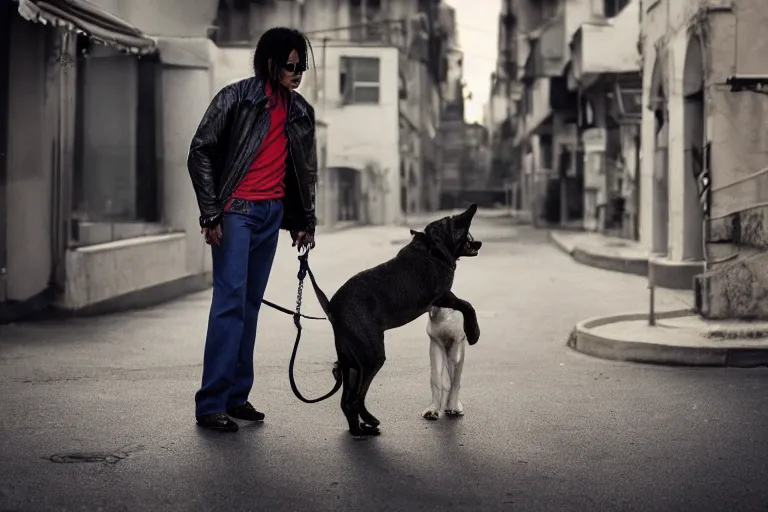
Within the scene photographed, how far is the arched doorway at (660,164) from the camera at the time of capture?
16.5 m

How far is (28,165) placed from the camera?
11156mm

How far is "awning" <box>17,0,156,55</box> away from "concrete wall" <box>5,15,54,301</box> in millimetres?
636

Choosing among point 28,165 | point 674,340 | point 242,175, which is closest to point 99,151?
point 28,165

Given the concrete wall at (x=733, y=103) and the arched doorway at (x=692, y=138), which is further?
the arched doorway at (x=692, y=138)

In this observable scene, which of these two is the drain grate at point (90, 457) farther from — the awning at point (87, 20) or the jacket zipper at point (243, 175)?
the awning at point (87, 20)

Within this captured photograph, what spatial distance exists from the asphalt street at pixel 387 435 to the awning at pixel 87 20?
8.85ft

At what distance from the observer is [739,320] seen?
10.2 meters

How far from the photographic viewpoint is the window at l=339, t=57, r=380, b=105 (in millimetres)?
42375

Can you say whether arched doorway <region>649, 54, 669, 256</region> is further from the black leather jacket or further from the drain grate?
the drain grate

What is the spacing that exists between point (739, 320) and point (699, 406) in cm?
391

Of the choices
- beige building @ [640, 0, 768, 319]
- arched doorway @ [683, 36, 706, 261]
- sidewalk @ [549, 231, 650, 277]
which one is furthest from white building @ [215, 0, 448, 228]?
beige building @ [640, 0, 768, 319]

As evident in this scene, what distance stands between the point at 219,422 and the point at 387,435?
→ 2.80ft

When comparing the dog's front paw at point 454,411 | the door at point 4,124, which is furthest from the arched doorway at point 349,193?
the dog's front paw at point 454,411

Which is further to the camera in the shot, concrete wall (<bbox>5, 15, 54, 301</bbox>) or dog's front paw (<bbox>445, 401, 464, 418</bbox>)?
concrete wall (<bbox>5, 15, 54, 301</bbox>)
